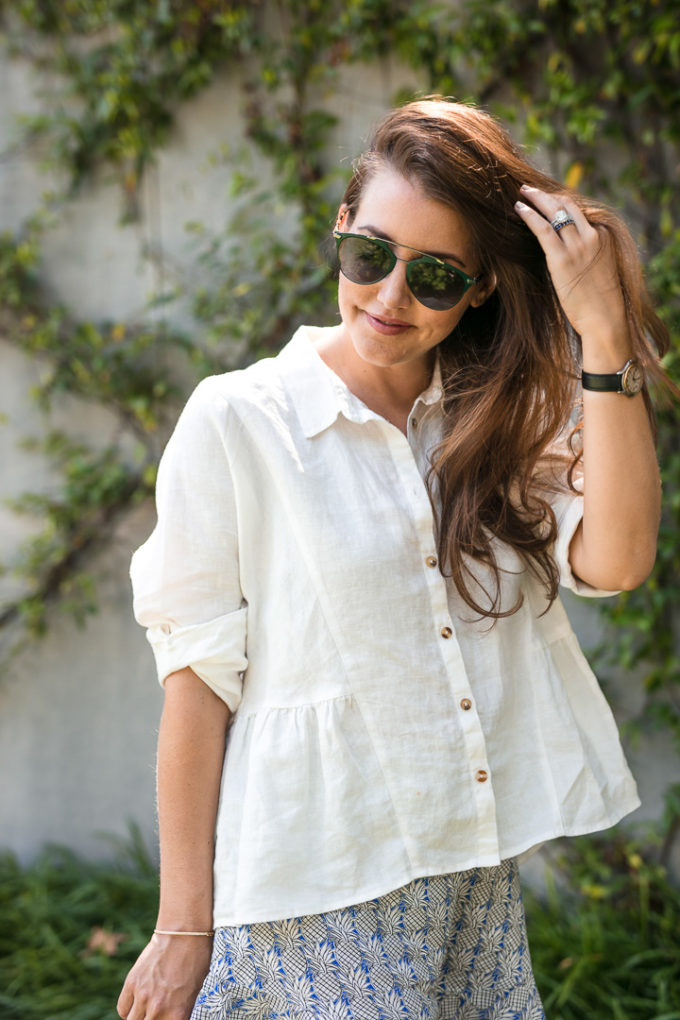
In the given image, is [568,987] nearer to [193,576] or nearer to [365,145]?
[193,576]

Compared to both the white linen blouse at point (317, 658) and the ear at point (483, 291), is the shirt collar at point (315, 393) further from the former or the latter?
the ear at point (483, 291)

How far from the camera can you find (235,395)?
1372 millimetres

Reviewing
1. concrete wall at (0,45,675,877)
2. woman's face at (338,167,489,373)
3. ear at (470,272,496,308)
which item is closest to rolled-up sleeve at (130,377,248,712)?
woman's face at (338,167,489,373)

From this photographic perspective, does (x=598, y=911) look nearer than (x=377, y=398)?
No

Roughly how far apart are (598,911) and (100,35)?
10.8ft

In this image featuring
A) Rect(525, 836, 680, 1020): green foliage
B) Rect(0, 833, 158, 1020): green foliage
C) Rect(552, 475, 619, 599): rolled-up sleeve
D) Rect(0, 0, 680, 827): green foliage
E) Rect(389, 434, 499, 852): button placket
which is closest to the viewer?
Rect(389, 434, 499, 852): button placket

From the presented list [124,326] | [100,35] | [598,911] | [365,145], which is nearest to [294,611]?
[365,145]

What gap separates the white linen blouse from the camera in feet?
4.30

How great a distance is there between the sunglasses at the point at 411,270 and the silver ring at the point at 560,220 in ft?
0.46

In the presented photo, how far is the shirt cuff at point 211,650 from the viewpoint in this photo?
133 centimetres

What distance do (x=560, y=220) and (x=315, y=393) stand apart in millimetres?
434

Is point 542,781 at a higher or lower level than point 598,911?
higher

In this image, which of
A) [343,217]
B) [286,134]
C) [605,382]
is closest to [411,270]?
[343,217]

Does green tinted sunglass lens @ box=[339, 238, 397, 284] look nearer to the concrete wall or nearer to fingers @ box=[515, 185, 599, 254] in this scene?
fingers @ box=[515, 185, 599, 254]
